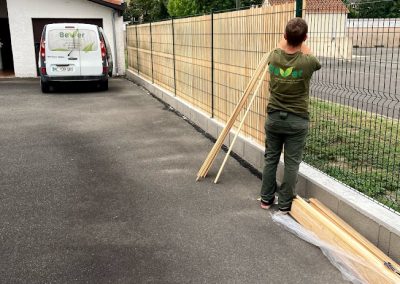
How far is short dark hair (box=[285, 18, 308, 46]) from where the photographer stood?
A: 4.03 metres

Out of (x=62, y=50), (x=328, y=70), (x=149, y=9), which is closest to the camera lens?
(x=328, y=70)

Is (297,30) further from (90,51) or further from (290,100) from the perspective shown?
(90,51)

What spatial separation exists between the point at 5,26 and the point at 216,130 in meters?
16.5

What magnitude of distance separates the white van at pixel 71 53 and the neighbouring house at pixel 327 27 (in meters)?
9.52

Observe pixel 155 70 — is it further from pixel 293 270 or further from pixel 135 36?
pixel 293 270

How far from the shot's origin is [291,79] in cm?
418

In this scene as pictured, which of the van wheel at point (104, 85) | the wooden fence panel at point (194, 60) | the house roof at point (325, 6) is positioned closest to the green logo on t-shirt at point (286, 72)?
the house roof at point (325, 6)

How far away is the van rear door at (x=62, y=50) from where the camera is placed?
12914mm

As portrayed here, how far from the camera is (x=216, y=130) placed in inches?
295

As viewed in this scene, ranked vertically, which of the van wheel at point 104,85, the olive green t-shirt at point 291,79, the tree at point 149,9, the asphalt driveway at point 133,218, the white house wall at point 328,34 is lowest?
the asphalt driveway at point 133,218

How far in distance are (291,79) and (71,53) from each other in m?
10.2

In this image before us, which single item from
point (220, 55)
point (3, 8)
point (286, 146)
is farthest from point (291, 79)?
point (3, 8)

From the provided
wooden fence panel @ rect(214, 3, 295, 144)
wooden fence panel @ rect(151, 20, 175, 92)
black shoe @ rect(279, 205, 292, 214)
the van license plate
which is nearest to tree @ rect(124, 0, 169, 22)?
the van license plate

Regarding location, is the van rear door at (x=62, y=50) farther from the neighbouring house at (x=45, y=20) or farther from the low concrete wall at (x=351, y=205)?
the low concrete wall at (x=351, y=205)
